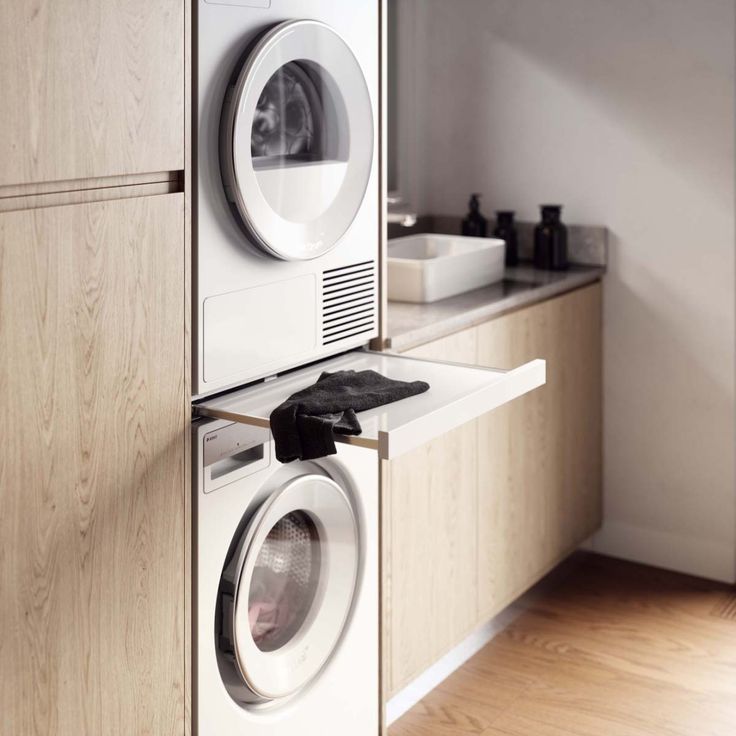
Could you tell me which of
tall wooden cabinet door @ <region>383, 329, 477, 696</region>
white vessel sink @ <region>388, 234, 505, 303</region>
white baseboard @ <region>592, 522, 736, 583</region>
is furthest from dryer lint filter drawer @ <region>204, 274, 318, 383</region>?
white baseboard @ <region>592, 522, 736, 583</region>

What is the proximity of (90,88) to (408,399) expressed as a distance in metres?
0.69

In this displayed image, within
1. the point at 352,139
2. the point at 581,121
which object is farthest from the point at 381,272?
the point at 581,121

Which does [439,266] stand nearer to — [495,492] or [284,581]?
[495,492]

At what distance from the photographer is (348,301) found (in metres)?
2.13

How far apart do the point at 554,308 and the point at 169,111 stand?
154 cm

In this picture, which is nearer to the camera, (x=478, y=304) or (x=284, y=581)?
(x=284, y=581)

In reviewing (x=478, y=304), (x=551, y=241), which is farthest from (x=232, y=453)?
(x=551, y=241)

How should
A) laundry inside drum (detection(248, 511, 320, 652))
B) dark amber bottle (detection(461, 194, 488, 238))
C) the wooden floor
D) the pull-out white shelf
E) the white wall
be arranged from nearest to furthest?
1. the pull-out white shelf
2. laundry inside drum (detection(248, 511, 320, 652))
3. the wooden floor
4. the white wall
5. dark amber bottle (detection(461, 194, 488, 238))

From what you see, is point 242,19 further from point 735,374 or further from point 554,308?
point 735,374

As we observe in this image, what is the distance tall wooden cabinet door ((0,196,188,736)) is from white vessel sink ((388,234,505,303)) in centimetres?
105

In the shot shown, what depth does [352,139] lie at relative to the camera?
81.0 inches

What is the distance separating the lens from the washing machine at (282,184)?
5.72 ft

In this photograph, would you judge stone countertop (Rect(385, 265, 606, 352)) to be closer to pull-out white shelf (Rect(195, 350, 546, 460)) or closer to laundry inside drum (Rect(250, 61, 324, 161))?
pull-out white shelf (Rect(195, 350, 546, 460))

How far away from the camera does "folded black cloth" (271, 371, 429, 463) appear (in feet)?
5.32
